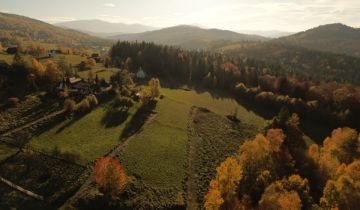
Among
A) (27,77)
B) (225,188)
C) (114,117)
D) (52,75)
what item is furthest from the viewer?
(52,75)

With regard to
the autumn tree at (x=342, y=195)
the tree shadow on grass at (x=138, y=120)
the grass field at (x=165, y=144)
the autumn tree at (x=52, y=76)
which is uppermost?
the autumn tree at (x=52, y=76)

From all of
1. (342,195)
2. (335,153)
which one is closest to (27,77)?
(342,195)

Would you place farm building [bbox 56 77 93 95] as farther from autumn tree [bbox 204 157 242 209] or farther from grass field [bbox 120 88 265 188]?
autumn tree [bbox 204 157 242 209]

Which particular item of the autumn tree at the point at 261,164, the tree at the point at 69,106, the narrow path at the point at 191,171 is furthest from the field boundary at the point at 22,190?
the autumn tree at the point at 261,164

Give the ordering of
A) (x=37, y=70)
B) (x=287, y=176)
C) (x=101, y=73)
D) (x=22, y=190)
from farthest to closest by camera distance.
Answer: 1. (x=101, y=73)
2. (x=37, y=70)
3. (x=287, y=176)
4. (x=22, y=190)

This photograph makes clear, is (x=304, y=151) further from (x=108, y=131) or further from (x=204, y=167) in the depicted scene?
(x=108, y=131)

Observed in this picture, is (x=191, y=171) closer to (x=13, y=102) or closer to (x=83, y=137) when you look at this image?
(x=83, y=137)

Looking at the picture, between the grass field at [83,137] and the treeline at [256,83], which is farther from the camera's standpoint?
the treeline at [256,83]

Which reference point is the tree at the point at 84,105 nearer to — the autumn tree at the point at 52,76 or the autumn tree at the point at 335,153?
the autumn tree at the point at 52,76

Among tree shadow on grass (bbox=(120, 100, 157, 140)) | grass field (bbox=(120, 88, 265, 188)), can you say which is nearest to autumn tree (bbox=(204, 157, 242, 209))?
grass field (bbox=(120, 88, 265, 188))
